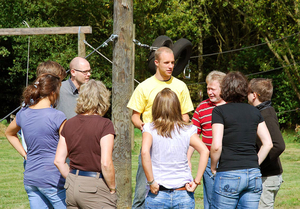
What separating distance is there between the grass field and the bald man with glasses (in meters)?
2.46

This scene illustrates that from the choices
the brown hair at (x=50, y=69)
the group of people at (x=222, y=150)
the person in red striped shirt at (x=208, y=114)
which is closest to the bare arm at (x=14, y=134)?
the brown hair at (x=50, y=69)

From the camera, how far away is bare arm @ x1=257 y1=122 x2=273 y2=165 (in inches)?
136

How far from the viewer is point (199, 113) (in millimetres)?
4457

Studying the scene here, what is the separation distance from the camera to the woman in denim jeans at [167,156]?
305 cm

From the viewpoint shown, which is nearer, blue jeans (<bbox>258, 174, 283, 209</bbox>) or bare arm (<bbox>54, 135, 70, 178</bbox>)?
bare arm (<bbox>54, 135, 70, 178</bbox>)

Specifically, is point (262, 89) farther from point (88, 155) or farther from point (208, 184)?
point (88, 155)

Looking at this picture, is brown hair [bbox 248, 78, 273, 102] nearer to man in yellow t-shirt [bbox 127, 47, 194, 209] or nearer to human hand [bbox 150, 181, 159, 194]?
man in yellow t-shirt [bbox 127, 47, 194, 209]

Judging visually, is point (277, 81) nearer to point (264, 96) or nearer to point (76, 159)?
point (264, 96)

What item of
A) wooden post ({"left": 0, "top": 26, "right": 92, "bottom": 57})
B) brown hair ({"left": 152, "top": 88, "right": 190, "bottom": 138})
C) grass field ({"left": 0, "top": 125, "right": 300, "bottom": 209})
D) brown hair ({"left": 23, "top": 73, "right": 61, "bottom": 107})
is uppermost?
wooden post ({"left": 0, "top": 26, "right": 92, "bottom": 57})

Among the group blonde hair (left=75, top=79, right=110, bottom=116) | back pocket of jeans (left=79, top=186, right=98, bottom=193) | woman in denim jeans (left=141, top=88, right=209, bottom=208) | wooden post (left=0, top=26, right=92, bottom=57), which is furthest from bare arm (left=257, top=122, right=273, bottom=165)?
wooden post (left=0, top=26, right=92, bottom=57)

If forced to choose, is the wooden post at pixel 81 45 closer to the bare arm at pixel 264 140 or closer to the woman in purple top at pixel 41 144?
the woman in purple top at pixel 41 144

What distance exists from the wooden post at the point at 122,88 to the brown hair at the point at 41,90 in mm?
1949

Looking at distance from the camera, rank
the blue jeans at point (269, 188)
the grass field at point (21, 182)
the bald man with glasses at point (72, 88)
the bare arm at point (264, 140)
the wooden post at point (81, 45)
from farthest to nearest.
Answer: the wooden post at point (81, 45), the grass field at point (21, 182), the bald man with glasses at point (72, 88), the blue jeans at point (269, 188), the bare arm at point (264, 140)

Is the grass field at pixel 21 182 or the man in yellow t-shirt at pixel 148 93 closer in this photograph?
the man in yellow t-shirt at pixel 148 93
